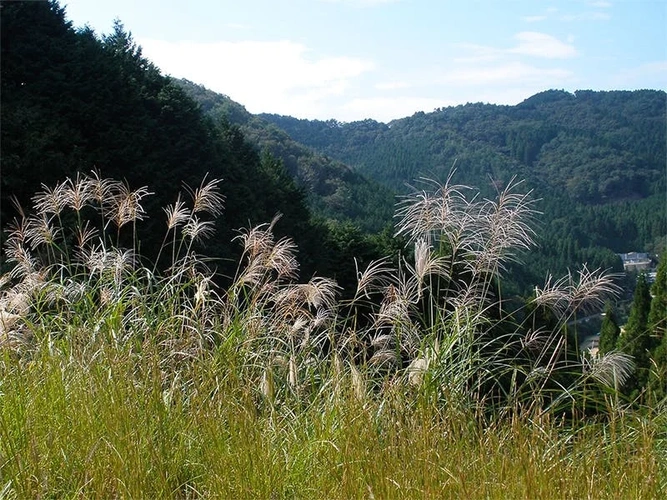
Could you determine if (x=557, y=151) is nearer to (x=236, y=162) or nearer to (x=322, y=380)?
(x=236, y=162)

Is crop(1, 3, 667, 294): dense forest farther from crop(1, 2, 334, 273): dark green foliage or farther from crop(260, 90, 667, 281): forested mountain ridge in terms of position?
crop(260, 90, 667, 281): forested mountain ridge

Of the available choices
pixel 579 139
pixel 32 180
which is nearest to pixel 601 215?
pixel 579 139

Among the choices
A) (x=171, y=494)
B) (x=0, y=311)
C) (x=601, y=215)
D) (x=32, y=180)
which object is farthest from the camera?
(x=601, y=215)

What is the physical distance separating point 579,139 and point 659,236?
32.5 meters

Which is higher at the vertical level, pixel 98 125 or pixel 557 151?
pixel 557 151

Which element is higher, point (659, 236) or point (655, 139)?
Answer: point (655, 139)

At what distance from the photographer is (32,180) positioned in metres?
17.6

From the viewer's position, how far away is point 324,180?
2346 inches

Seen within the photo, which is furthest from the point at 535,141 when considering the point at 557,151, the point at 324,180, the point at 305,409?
the point at 305,409

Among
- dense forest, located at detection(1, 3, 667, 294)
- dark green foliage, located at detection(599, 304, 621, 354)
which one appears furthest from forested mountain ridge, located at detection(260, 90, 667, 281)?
dark green foliage, located at detection(599, 304, 621, 354)

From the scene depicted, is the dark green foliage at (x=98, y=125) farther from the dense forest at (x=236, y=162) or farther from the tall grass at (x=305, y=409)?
the tall grass at (x=305, y=409)

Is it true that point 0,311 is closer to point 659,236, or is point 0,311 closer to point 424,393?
point 424,393

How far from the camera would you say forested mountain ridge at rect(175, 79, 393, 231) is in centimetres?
5384

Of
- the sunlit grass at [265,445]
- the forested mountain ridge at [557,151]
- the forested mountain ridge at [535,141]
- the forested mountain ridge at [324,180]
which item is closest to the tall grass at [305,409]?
the sunlit grass at [265,445]
